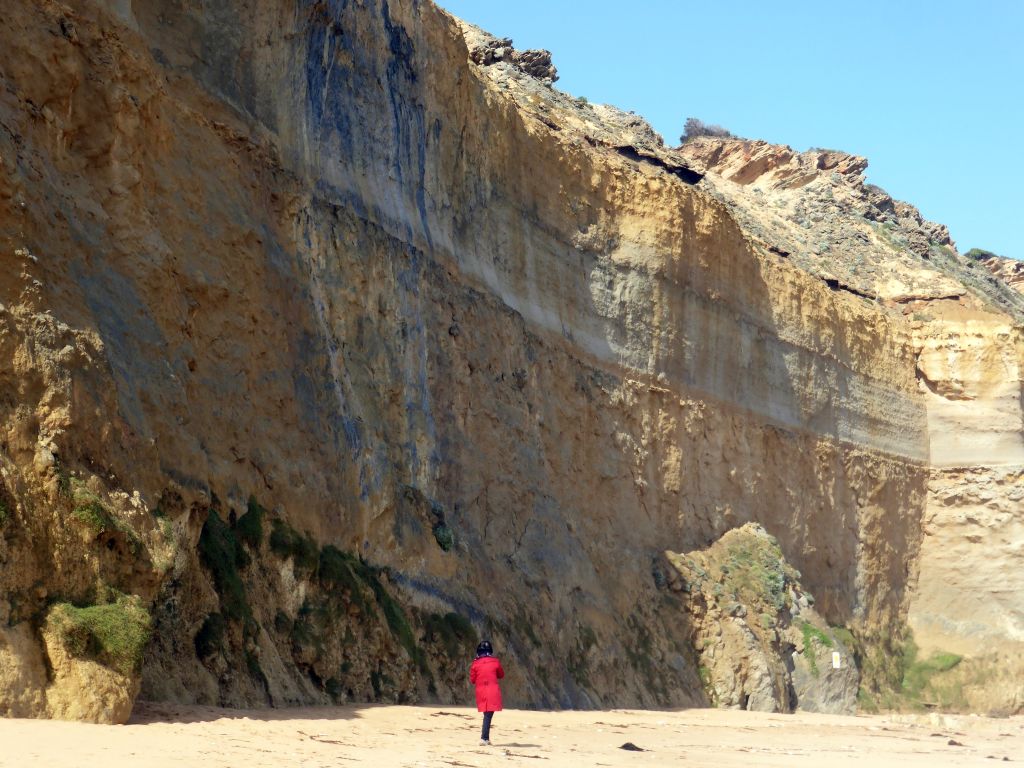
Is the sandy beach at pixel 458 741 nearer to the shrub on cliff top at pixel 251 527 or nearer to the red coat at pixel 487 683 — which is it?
the red coat at pixel 487 683

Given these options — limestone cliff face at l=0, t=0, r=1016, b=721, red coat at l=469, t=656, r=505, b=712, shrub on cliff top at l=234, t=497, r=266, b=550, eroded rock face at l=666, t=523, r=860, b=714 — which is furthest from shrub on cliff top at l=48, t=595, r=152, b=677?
eroded rock face at l=666, t=523, r=860, b=714

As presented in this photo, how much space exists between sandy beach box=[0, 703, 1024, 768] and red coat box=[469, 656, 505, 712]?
37cm

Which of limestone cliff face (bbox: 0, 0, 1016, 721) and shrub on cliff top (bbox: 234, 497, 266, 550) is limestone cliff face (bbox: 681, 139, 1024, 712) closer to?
limestone cliff face (bbox: 0, 0, 1016, 721)

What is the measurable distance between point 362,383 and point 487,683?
7792 millimetres

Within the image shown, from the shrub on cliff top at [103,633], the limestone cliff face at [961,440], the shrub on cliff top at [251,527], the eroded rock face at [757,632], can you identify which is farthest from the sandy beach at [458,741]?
the limestone cliff face at [961,440]

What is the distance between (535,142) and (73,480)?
59.7ft

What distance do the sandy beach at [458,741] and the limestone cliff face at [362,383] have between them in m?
0.72

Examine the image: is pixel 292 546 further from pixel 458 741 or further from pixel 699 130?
pixel 699 130

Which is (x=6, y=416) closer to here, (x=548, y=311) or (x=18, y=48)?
(x=18, y=48)

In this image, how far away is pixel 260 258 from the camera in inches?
706

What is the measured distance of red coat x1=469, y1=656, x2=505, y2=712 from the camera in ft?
42.9

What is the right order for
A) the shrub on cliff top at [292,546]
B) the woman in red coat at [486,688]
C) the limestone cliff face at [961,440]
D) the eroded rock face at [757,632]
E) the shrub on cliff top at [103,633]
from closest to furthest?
the shrub on cliff top at [103,633] → the woman in red coat at [486,688] → the shrub on cliff top at [292,546] → the eroded rock face at [757,632] → the limestone cliff face at [961,440]

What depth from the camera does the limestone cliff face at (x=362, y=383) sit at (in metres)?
12.1

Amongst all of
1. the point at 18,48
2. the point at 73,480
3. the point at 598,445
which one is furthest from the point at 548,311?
the point at 73,480
